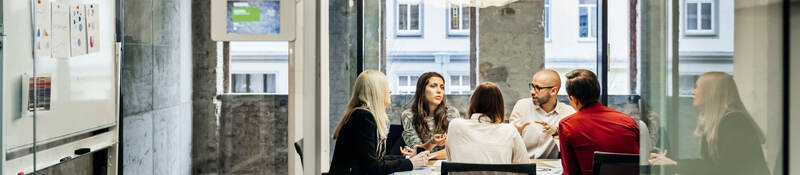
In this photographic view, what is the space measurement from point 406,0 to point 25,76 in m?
2.71

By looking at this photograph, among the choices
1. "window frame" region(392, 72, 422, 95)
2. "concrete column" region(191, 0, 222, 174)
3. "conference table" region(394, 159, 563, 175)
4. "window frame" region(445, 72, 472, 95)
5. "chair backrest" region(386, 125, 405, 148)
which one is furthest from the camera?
"concrete column" region(191, 0, 222, 174)

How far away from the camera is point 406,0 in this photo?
4.38 meters

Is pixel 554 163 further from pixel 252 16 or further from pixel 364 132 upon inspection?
pixel 252 16

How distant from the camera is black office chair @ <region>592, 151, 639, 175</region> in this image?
226cm

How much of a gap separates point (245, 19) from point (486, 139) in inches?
48.6

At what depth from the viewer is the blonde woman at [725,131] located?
0.55 metres

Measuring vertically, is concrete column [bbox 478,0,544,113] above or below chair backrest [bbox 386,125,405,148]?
above

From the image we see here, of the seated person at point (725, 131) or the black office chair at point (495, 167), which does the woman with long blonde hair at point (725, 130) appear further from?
the black office chair at point (495, 167)

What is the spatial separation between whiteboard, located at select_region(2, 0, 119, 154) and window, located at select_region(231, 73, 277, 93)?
1766mm

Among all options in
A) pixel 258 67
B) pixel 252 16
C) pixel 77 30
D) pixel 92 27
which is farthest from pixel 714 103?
pixel 258 67

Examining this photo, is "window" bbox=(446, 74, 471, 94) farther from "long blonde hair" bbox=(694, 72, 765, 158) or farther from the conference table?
"long blonde hair" bbox=(694, 72, 765, 158)

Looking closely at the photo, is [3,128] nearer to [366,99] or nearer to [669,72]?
[366,99]

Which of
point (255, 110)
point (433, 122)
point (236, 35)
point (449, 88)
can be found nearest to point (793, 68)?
point (236, 35)

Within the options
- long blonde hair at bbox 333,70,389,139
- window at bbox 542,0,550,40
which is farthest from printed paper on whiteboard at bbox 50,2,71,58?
window at bbox 542,0,550,40
